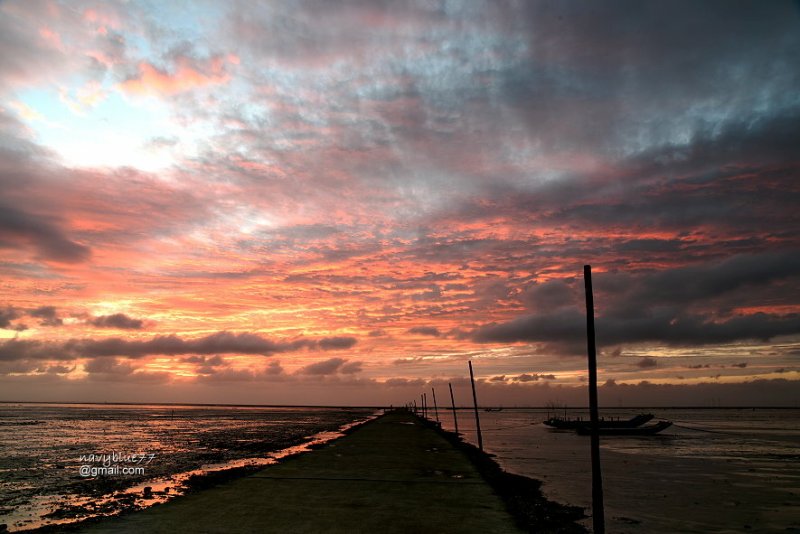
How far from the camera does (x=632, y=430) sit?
3418 inches

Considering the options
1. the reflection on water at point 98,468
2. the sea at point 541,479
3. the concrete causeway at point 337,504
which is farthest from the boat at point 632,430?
the concrete causeway at point 337,504

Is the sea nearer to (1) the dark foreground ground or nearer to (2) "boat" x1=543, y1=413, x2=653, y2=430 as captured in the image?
(1) the dark foreground ground

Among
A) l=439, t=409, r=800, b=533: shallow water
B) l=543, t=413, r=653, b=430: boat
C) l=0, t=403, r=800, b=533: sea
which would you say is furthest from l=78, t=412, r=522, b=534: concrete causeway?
→ l=543, t=413, r=653, b=430: boat

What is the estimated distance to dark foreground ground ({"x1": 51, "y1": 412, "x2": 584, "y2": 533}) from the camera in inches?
601

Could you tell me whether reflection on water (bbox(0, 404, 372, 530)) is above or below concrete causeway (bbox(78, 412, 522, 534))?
below

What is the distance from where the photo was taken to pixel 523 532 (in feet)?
49.9

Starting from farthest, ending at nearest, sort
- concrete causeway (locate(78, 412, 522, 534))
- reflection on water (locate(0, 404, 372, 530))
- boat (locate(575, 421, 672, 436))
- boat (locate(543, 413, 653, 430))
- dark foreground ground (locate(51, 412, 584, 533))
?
boat (locate(543, 413, 653, 430)) → boat (locate(575, 421, 672, 436)) → reflection on water (locate(0, 404, 372, 530)) → dark foreground ground (locate(51, 412, 584, 533)) → concrete causeway (locate(78, 412, 522, 534))

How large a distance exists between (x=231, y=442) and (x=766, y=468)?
4761 centimetres

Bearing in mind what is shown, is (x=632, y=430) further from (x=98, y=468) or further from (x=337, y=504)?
(x=337, y=504)

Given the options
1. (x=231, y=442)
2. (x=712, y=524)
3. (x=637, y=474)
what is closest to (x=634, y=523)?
(x=712, y=524)

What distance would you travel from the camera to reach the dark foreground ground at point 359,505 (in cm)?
1527

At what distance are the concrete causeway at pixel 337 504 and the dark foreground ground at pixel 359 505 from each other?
0.03 m

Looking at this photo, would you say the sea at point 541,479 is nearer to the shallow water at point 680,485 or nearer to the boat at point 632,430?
the shallow water at point 680,485

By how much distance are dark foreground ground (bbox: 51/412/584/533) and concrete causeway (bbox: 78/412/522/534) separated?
3 cm
